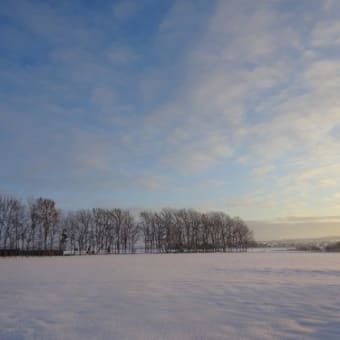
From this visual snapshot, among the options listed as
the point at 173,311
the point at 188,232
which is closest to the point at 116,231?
the point at 188,232

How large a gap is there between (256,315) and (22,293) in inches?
329

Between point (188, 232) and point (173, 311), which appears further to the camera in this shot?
point (188, 232)

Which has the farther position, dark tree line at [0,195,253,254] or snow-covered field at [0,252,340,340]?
dark tree line at [0,195,253,254]

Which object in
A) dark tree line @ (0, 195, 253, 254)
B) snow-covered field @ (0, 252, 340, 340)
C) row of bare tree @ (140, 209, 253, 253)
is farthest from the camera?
row of bare tree @ (140, 209, 253, 253)

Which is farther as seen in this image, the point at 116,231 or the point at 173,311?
the point at 116,231

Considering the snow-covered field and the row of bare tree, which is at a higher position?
the row of bare tree

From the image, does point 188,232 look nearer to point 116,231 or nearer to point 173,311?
point 116,231

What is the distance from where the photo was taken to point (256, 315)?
8.48m

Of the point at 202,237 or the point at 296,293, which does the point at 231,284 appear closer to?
the point at 296,293

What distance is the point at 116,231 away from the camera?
293 ft

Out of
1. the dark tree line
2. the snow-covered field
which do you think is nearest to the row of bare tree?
the dark tree line

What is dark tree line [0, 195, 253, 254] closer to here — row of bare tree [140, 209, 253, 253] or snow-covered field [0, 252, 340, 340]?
row of bare tree [140, 209, 253, 253]

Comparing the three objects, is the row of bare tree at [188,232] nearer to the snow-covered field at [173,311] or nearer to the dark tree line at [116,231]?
the dark tree line at [116,231]

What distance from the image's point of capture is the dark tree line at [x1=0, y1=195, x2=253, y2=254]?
7101 centimetres
